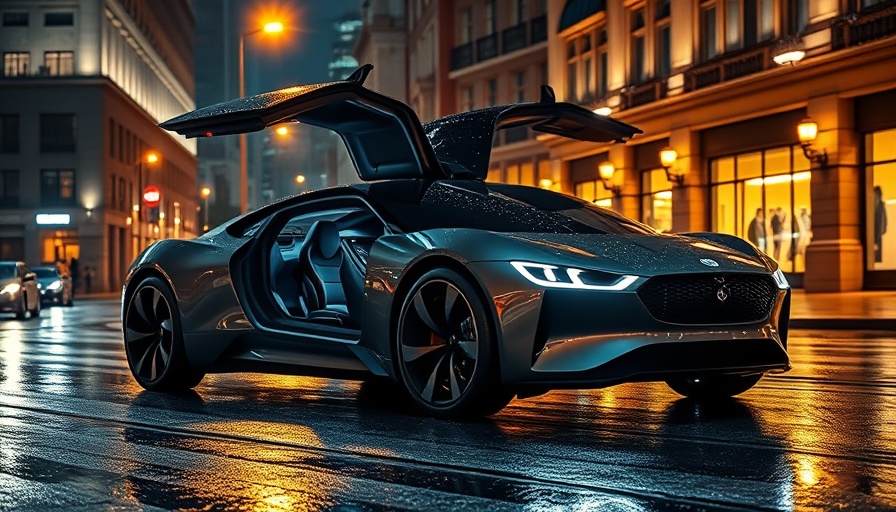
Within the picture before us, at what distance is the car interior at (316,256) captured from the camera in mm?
8109

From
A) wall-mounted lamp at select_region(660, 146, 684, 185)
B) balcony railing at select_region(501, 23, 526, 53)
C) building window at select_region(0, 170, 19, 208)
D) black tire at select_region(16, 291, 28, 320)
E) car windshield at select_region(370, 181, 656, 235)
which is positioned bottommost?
black tire at select_region(16, 291, 28, 320)

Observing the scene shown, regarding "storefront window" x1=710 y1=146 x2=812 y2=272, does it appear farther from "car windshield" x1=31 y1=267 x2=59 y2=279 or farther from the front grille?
the front grille

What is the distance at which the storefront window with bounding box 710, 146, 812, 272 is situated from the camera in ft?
103

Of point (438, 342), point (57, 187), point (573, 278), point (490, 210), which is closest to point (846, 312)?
point (490, 210)

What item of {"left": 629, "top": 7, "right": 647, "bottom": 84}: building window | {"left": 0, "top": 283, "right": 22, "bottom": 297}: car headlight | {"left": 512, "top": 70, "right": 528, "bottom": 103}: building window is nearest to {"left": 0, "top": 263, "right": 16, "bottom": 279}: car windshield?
{"left": 0, "top": 283, "right": 22, "bottom": 297}: car headlight

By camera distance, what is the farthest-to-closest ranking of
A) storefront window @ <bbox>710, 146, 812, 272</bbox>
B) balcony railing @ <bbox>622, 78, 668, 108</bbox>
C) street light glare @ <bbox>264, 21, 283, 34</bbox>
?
1. balcony railing @ <bbox>622, 78, 668, 108</bbox>
2. street light glare @ <bbox>264, 21, 283, 34</bbox>
3. storefront window @ <bbox>710, 146, 812, 272</bbox>

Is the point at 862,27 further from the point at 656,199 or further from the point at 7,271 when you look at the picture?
the point at 7,271

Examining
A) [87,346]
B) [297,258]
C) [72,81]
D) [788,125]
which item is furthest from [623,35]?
[72,81]

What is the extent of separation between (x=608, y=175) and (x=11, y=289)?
1758 centimetres

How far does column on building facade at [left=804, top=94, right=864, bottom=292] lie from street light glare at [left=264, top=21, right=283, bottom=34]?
14.0 meters

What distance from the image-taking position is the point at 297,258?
8.40m

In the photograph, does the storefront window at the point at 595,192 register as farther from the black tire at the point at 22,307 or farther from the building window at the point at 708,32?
the black tire at the point at 22,307

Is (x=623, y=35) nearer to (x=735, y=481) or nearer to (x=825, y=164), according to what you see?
(x=825, y=164)

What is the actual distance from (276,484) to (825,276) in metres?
25.8
